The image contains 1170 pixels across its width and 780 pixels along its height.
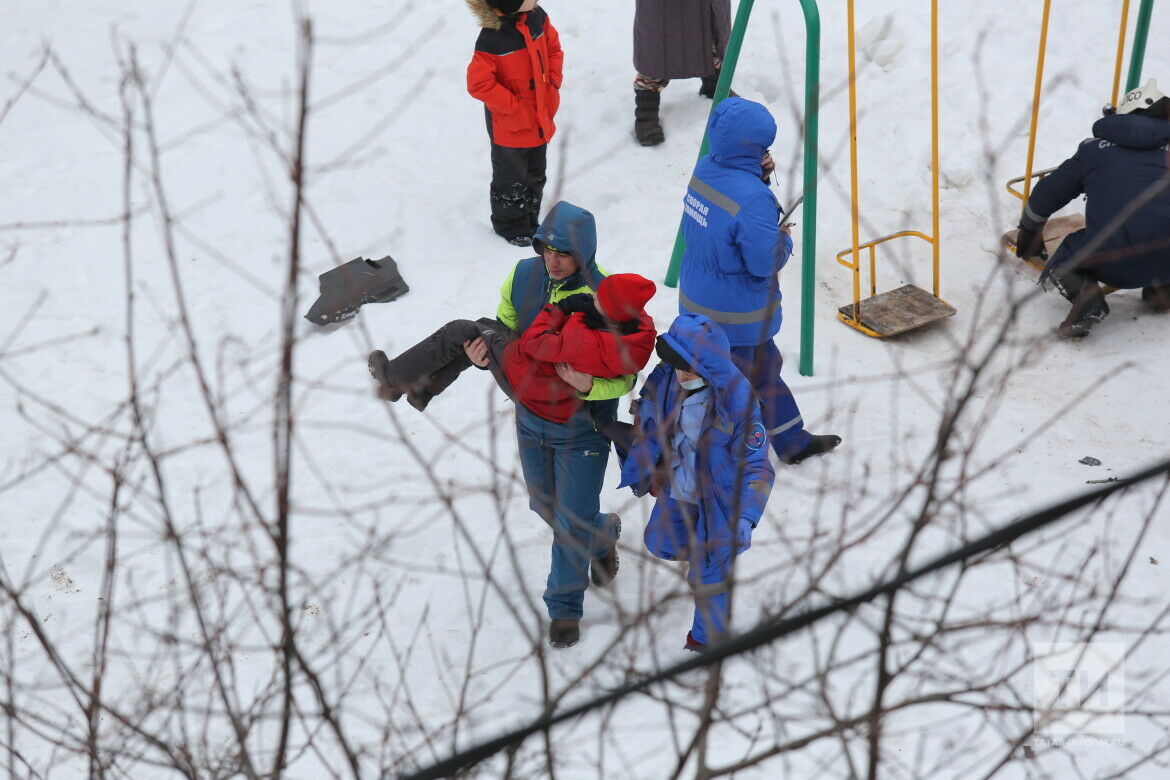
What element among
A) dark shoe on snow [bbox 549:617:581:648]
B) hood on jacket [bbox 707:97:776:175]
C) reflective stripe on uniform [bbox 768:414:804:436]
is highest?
hood on jacket [bbox 707:97:776:175]

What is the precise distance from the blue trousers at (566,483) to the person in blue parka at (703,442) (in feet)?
0.52

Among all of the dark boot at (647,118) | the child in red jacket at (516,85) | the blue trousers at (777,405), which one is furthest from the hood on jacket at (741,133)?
the dark boot at (647,118)

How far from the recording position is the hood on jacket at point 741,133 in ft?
14.4

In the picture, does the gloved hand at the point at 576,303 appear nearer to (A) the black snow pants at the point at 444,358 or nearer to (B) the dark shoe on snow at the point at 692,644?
(A) the black snow pants at the point at 444,358

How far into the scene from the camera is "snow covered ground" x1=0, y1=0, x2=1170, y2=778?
3.30 metres

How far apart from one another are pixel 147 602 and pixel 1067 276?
4550mm

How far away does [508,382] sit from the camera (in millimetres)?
3904

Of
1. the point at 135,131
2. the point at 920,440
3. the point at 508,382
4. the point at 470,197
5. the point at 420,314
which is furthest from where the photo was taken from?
the point at 135,131

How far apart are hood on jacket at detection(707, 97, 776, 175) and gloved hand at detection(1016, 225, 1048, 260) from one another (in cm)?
211

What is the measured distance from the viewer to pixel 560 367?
3.79 meters

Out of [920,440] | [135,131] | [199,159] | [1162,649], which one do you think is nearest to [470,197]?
[199,159]

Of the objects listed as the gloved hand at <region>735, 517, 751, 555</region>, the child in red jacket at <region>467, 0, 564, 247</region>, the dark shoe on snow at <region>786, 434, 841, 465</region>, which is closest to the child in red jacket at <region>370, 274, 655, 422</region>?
the gloved hand at <region>735, 517, 751, 555</region>

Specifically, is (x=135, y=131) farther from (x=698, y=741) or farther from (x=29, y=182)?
(x=698, y=741)

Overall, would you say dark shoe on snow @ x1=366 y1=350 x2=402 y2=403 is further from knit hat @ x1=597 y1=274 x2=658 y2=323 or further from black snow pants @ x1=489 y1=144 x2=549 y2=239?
black snow pants @ x1=489 y1=144 x2=549 y2=239
